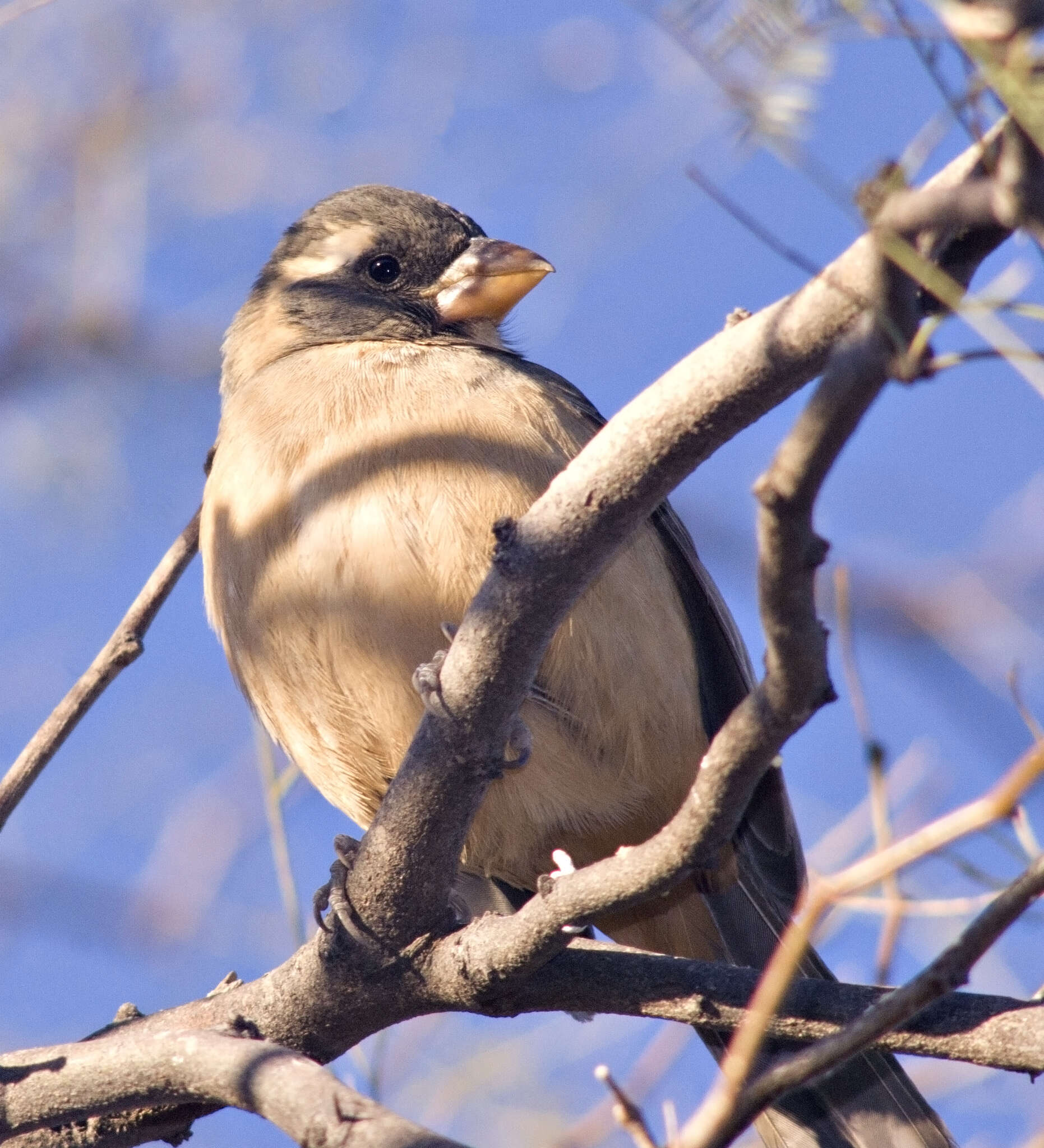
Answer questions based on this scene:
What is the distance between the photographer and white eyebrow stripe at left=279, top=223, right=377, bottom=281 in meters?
5.89

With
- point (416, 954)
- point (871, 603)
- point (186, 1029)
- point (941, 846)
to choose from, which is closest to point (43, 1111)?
point (186, 1029)

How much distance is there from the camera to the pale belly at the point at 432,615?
420 cm

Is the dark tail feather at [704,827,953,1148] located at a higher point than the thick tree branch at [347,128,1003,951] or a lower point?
lower

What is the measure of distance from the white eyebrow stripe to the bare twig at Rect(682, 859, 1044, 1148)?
441cm

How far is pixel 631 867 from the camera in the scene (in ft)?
9.69

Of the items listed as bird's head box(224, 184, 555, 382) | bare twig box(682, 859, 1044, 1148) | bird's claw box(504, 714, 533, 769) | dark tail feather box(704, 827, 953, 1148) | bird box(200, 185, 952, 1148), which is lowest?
bare twig box(682, 859, 1044, 1148)

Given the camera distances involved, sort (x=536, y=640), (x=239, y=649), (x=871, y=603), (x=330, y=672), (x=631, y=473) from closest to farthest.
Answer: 1. (x=631, y=473)
2. (x=536, y=640)
3. (x=330, y=672)
4. (x=239, y=649)
5. (x=871, y=603)

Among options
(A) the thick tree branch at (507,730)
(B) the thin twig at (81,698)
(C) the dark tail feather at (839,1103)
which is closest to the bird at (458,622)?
(C) the dark tail feather at (839,1103)

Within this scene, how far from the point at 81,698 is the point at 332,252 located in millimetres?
2565

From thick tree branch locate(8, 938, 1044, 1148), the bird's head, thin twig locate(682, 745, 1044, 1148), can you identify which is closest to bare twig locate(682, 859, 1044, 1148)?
thin twig locate(682, 745, 1044, 1148)

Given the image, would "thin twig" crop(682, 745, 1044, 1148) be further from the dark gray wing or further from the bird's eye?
the bird's eye

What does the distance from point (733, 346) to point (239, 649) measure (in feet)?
8.24

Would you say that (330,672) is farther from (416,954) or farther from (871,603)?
(871,603)

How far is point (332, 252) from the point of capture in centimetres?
597
